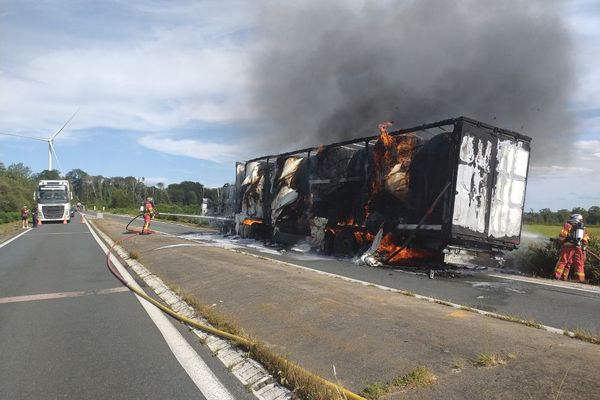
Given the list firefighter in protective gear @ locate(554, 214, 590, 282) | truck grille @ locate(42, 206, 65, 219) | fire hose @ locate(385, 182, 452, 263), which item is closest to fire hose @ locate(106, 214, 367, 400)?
fire hose @ locate(385, 182, 452, 263)

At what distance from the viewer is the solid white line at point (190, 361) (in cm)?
357

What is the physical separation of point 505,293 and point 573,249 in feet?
8.95

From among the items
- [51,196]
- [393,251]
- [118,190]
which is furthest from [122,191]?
[393,251]

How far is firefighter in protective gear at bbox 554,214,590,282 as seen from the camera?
29.6ft

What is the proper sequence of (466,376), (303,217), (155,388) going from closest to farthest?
(466,376) → (155,388) → (303,217)

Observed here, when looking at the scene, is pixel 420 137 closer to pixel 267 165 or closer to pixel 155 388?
pixel 267 165

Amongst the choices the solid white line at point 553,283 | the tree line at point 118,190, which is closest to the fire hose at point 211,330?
the solid white line at point 553,283

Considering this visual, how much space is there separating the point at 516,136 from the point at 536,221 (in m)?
19.9

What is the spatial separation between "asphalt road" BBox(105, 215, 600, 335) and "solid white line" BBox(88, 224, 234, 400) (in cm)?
365

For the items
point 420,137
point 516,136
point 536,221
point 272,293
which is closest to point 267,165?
point 420,137

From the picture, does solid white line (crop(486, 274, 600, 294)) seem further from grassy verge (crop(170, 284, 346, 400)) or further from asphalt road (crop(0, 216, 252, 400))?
asphalt road (crop(0, 216, 252, 400))

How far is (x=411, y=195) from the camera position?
10414 mm

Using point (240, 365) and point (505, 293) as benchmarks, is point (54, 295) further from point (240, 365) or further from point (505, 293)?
point (505, 293)

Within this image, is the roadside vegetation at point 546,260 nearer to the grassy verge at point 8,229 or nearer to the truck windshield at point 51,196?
the grassy verge at point 8,229
